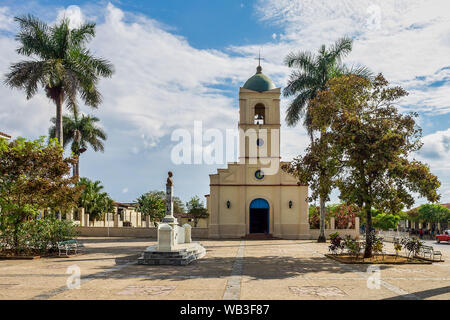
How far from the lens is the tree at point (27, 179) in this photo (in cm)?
1733

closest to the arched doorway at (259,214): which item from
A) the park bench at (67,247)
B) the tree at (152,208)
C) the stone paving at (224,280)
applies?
the stone paving at (224,280)

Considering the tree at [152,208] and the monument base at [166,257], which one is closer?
the monument base at [166,257]

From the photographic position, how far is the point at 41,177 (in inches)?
714

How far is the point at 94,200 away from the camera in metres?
40.2

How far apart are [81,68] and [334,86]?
1620 centimetres

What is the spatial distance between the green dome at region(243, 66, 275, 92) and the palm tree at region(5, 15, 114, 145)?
12.1 meters

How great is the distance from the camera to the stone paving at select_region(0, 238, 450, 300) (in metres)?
9.48

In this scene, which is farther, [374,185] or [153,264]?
[374,185]

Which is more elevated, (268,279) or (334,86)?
(334,86)

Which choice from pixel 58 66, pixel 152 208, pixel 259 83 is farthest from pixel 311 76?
pixel 152 208

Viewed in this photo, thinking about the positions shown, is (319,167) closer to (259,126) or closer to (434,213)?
(259,126)

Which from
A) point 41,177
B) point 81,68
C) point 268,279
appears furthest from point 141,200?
point 268,279

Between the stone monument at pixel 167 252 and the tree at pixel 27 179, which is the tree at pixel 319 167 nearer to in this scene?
the stone monument at pixel 167 252
